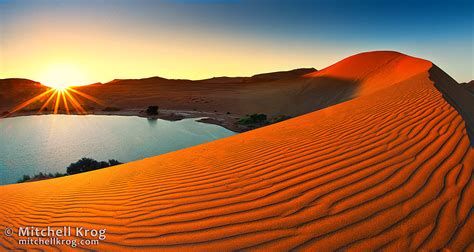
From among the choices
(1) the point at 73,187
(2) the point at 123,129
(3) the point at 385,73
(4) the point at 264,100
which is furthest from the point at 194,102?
(1) the point at 73,187

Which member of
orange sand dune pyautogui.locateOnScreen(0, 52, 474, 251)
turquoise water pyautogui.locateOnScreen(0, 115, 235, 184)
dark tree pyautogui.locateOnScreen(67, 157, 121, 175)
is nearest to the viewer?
orange sand dune pyautogui.locateOnScreen(0, 52, 474, 251)

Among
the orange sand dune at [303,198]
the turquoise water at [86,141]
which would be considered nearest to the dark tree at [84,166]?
the turquoise water at [86,141]

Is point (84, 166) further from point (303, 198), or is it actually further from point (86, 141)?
point (303, 198)

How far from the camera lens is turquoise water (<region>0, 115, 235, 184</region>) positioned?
11.7m

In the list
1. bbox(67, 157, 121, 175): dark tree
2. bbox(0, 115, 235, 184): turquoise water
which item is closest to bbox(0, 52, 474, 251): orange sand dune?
bbox(67, 157, 121, 175): dark tree

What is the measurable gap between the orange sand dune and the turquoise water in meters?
7.93

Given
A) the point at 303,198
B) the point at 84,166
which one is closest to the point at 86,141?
the point at 84,166

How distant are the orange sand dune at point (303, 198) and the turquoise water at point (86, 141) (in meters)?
7.93

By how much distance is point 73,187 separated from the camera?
495 cm

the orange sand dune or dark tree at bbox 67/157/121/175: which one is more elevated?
the orange sand dune

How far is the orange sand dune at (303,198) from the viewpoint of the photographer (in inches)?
77.9

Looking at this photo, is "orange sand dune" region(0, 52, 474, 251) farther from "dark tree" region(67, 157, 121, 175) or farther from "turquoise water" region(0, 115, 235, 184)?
"turquoise water" region(0, 115, 235, 184)

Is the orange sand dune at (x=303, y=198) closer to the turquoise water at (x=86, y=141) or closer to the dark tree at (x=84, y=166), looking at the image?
the dark tree at (x=84, y=166)

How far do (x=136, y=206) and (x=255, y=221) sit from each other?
1.58 m
